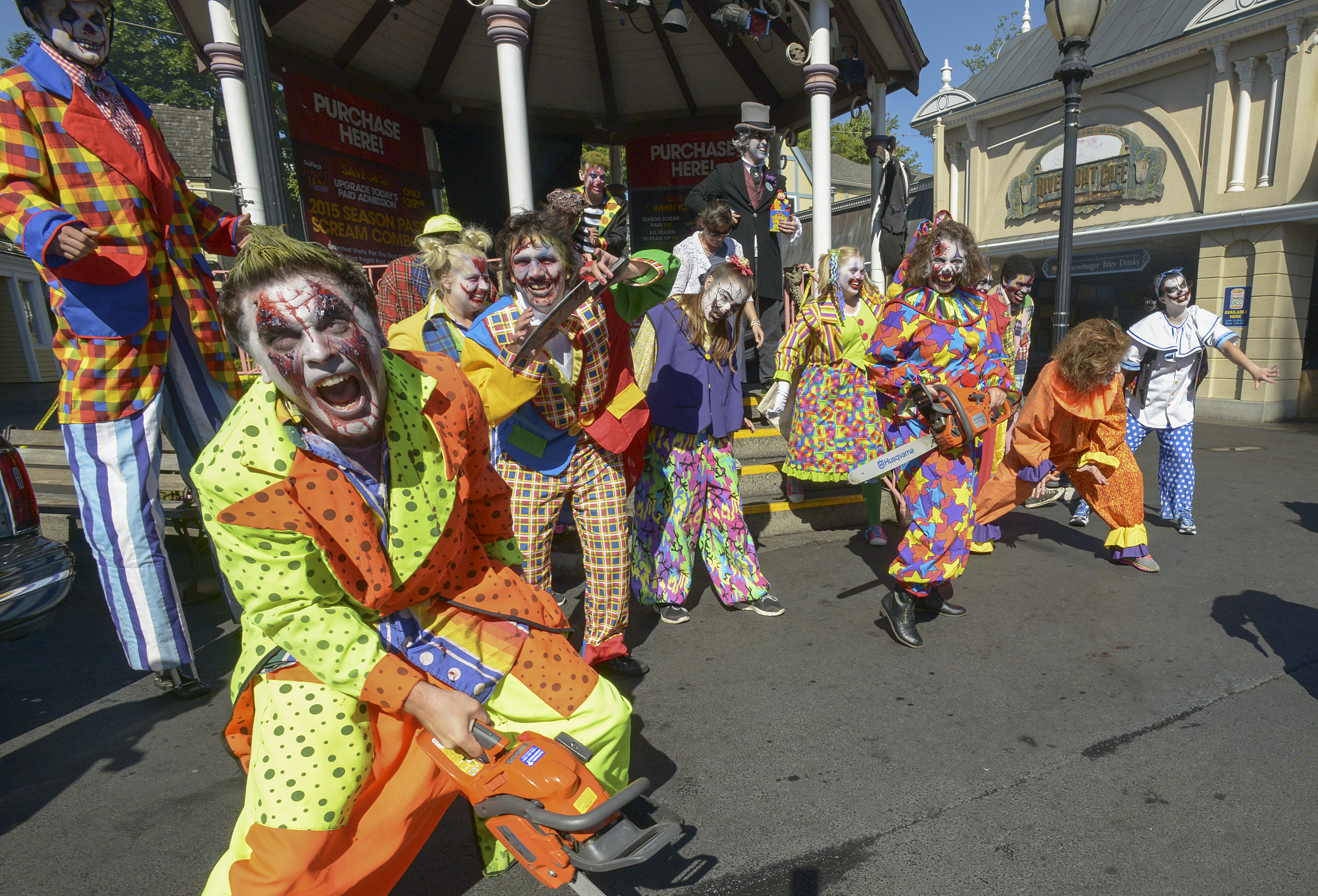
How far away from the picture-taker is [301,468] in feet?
4.84

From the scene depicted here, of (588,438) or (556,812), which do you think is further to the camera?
(588,438)

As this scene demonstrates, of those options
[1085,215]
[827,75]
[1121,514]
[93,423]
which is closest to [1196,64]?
[1085,215]

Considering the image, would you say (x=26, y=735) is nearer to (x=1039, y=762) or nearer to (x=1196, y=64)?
(x=1039, y=762)

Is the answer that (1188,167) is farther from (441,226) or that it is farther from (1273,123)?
(441,226)

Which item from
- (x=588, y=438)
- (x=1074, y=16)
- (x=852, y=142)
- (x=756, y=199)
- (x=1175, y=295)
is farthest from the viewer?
(x=852, y=142)

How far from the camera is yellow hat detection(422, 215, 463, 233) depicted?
4219mm

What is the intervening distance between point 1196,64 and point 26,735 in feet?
51.4

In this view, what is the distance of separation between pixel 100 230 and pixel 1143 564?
17.6 ft

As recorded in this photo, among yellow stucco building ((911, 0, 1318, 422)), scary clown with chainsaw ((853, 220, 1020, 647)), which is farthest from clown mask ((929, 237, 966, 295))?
yellow stucco building ((911, 0, 1318, 422))

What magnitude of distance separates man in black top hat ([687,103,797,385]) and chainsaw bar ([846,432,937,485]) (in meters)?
3.04

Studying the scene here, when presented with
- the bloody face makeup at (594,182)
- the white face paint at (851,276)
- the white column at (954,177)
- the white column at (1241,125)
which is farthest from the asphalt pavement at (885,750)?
the white column at (954,177)

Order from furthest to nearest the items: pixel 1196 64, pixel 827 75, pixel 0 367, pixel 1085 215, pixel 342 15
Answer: pixel 0 367
pixel 1085 215
pixel 1196 64
pixel 342 15
pixel 827 75

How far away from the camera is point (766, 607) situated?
12.6ft

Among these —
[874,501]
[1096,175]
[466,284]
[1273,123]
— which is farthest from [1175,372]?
[1096,175]
